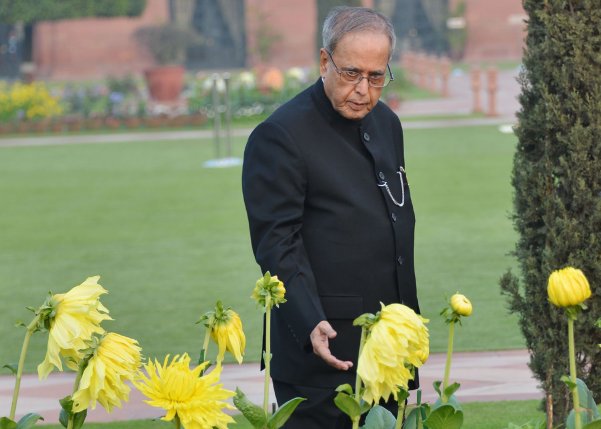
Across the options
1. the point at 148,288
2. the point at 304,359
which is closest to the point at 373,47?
the point at 304,359

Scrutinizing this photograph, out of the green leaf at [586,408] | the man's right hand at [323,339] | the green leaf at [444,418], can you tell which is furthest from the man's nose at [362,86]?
the green leaf at [444,418]

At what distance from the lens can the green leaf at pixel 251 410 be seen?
2.75 meters

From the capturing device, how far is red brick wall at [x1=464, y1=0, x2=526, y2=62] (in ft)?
187

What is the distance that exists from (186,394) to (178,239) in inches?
435

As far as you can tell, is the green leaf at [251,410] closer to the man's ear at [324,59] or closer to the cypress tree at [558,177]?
the man's ear at [324,59]

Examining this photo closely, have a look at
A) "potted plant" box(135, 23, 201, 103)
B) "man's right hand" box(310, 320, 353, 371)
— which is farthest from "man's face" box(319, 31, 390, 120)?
"potted plant" box(135, 23, 201, 103)

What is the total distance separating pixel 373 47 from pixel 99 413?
4021 millimetres

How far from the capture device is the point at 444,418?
9.43 feet

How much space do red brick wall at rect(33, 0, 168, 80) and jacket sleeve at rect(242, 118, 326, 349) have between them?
53141mm

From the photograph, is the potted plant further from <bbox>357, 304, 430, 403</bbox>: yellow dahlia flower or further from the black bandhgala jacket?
<bbox>357, 304, 430, 403</bbox>: yellow dahlia flower

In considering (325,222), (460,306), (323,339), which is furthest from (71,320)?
(325,222)

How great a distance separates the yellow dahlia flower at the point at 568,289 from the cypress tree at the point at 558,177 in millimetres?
2457

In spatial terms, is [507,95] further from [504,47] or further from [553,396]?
[553,396]

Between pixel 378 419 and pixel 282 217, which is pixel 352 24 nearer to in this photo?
pixel 282 217
